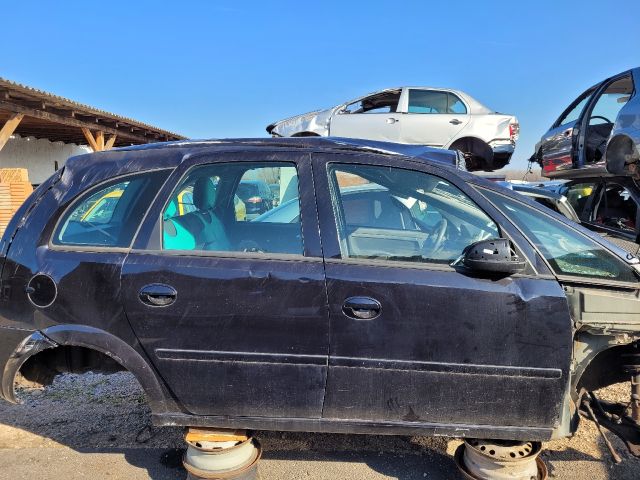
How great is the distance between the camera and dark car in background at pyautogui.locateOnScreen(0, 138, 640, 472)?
2049mm

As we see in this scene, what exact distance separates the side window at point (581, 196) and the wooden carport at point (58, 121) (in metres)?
8.01

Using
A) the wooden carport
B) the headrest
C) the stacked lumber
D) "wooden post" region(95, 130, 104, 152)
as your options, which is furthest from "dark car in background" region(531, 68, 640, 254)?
"wooden post" region(95, 130, 104, 152)

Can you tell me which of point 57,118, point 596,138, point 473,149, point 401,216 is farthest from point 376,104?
point 57,118

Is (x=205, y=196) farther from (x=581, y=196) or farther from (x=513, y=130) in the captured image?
(x=513, y=130)

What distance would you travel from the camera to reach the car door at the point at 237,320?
6.84 ft

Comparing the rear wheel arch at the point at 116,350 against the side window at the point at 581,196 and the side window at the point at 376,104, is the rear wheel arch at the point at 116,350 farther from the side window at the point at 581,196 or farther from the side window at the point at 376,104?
the side window at the point at 376,104

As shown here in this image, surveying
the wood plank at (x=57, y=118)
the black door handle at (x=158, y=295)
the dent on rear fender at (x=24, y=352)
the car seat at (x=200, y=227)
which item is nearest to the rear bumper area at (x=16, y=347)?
the dent on rear fender at (x=24, y=352)

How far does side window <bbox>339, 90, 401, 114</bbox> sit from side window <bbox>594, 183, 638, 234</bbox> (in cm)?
399

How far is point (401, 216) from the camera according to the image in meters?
2.57

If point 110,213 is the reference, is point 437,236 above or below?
below

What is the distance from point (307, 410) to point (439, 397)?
62 cm

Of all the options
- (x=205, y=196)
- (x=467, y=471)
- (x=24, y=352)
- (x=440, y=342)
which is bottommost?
(x=467, y=471)

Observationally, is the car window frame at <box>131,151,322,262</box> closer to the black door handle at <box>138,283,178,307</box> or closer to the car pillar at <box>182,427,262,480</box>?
the black door handle at <box>138,283,178,307</box>

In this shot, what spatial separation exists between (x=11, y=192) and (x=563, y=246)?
11323mm
